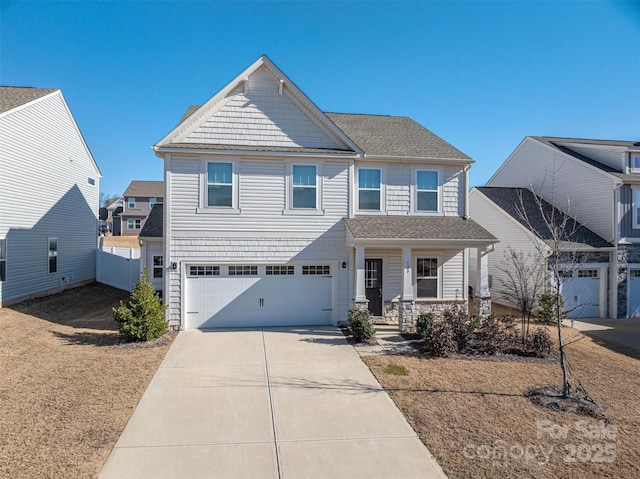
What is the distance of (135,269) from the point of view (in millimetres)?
17562

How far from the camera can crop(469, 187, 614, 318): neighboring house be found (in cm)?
1430

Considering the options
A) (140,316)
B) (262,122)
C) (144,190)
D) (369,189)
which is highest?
(144,190)

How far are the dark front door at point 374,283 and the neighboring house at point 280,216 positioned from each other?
8cm

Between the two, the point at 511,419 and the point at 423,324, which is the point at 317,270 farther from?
the point at 511,419

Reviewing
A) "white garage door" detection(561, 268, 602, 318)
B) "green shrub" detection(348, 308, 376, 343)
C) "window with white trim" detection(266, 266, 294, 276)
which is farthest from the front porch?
"white garage door" detection(561, 268, 602, 318)

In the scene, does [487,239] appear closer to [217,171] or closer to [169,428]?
[217,171]

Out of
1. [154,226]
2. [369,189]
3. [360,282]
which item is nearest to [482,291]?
[360,282]

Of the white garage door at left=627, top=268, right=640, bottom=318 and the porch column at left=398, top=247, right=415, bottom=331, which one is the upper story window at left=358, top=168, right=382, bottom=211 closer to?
the porch column at left=398, top=247, right=415, bottom=331

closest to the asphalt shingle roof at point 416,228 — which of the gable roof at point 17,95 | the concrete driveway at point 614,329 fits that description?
the concrete driveway at point 614,329

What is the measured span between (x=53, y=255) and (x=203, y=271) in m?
9.73

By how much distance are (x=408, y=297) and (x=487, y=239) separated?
10.5 feet

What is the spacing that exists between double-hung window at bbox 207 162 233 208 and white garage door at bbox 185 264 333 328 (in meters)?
2.09

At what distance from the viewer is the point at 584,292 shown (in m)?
14.6

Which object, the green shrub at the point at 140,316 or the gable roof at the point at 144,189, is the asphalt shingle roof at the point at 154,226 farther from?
A: the gable roof at the point at 144,189
